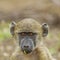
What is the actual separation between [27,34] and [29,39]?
0.49 ft

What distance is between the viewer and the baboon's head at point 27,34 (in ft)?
43.8

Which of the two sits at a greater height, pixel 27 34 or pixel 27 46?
pixel 27 34

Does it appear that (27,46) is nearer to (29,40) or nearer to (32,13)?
(29,40)

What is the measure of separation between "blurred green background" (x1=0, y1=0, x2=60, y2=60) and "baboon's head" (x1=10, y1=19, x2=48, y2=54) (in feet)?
16.2

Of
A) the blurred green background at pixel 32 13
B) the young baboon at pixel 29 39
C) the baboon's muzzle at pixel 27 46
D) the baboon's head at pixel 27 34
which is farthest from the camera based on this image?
the blurred green background at pixel 32 13

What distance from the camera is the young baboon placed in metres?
13.5

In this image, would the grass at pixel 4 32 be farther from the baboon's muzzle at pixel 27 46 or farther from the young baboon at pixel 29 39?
the baboon's muzzle at pixel 27 46

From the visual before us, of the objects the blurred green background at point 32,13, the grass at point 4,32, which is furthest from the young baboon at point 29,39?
the blurred green background at point 32,13

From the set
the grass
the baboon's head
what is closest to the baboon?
the baboon's head

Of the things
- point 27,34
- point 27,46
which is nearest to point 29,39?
point 27,34

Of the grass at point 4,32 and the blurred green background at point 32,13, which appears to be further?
the blurred green background at point 32,13

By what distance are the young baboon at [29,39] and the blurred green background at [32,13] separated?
4.90 m

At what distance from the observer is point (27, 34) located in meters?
13.6

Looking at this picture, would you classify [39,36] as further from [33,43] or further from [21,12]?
[21,12]
